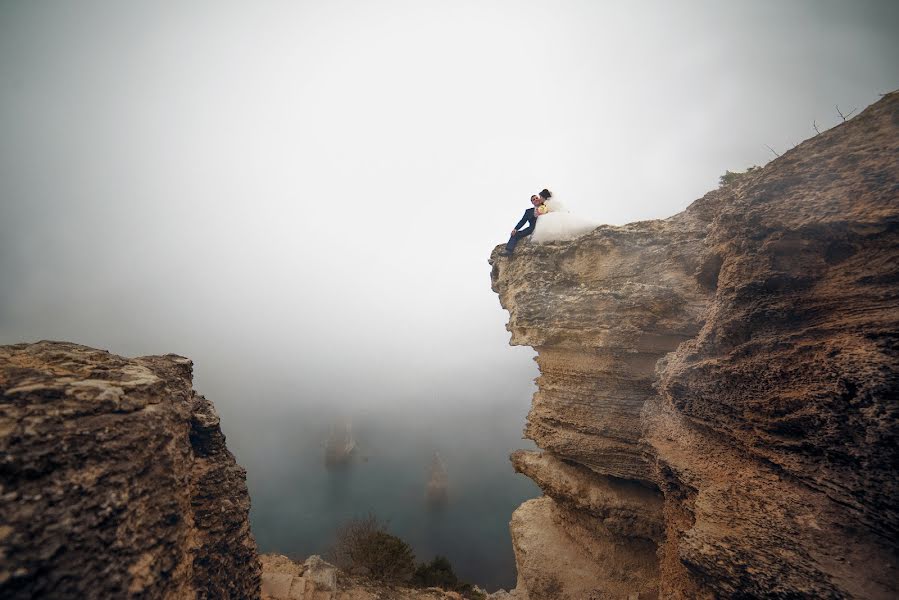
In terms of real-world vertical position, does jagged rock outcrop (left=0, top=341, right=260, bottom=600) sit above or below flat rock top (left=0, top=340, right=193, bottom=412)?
below

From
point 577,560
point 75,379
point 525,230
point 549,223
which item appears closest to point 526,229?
point 525,230

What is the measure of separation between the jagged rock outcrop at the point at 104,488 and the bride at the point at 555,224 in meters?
11.9

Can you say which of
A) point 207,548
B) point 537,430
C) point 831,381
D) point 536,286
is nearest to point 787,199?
point 831,381

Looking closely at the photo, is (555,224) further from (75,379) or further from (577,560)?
(75,379)

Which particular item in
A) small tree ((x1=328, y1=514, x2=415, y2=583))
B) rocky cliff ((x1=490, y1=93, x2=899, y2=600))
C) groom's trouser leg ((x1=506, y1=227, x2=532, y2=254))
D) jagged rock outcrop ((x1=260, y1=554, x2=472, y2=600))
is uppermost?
groom's trouser leg ((x1=506, y1=227, x2=532, y2=254))

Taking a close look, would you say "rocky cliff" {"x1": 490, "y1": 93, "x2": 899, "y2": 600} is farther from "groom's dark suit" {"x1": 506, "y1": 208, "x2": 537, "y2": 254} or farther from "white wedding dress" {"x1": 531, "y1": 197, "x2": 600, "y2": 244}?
"groom's dark suit" {"x1": 506, "y1": 208, "x2": 537, "y2": 254}

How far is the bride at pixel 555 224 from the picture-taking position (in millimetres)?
12039

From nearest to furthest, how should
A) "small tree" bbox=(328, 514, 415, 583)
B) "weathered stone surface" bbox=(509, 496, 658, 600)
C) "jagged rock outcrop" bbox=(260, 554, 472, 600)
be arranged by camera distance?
"weathered stone surface" bbox=(509, 496, 658, 600)
"jagged rock outcrop" bbox=(260, 554, 472, 600)
"small tree" bbox=(328, 514, 415, 583)

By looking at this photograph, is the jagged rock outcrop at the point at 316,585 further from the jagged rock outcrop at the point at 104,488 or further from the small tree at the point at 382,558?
the small tree at the point at 382,558

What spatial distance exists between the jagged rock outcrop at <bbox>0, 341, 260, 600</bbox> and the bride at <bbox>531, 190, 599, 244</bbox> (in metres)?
11.9

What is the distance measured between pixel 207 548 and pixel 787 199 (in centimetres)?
1180

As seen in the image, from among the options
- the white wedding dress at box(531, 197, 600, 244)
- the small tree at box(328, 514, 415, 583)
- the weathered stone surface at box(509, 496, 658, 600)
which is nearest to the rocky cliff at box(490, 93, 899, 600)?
the weathered stone surface at box(509, 496, 658, 600)

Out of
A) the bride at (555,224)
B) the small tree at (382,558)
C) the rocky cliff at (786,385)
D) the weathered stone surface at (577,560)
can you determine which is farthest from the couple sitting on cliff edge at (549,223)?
the small tree at (382,558)

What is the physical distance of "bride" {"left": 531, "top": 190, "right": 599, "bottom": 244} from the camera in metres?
12.0
